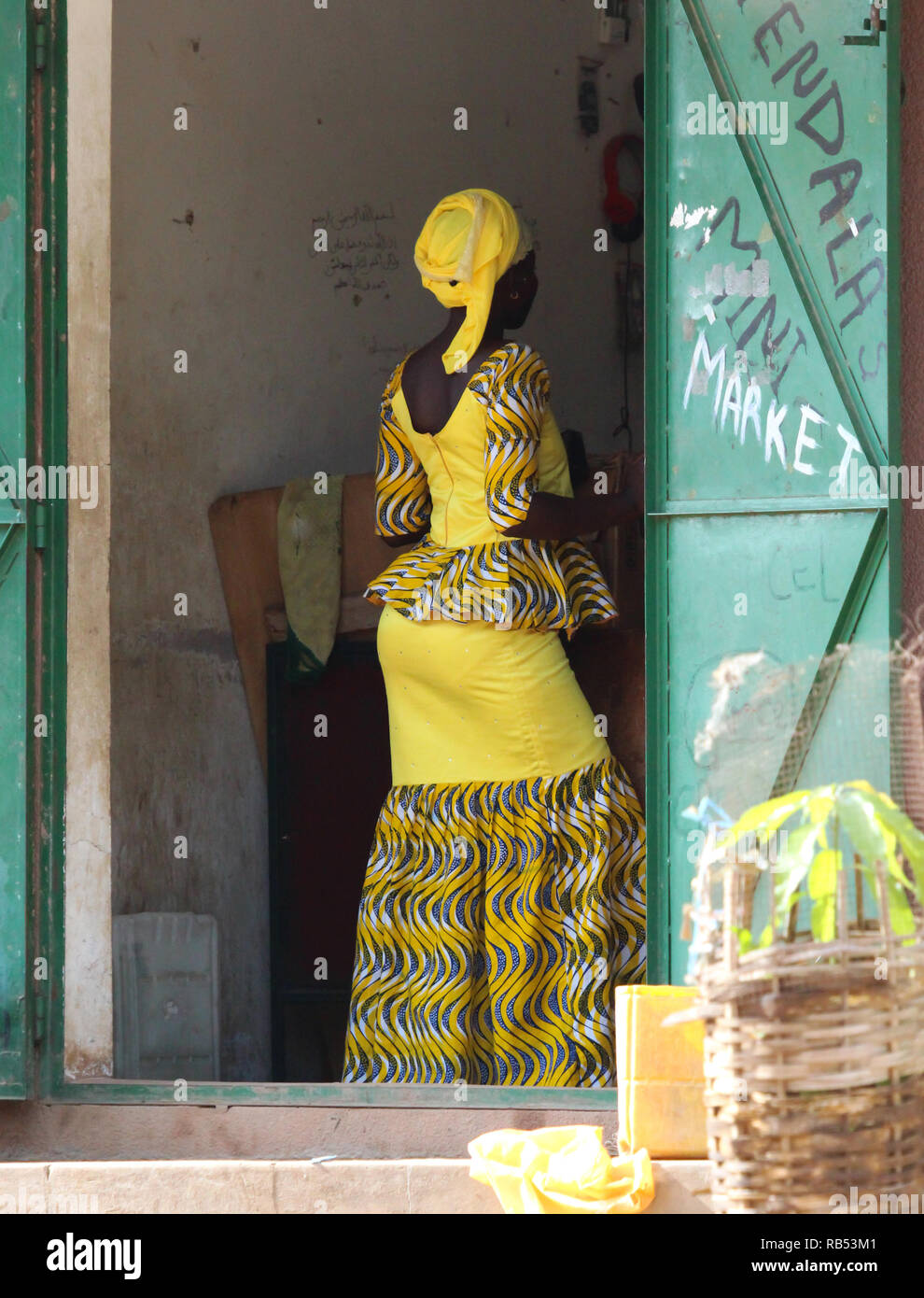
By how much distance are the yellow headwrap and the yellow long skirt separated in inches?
31.6

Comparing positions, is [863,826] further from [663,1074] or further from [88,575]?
[88,575]

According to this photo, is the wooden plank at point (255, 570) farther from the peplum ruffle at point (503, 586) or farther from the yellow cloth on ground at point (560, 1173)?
the yellow cloth on ground at point (560, 1173)

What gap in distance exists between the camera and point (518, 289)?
5895 millimetres

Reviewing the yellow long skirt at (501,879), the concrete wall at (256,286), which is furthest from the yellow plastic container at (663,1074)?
the concrete wall at (256,286)

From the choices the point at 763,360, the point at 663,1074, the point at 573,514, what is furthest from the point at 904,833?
the point at 573,514

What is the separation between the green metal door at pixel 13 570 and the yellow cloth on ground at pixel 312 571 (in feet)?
5.10

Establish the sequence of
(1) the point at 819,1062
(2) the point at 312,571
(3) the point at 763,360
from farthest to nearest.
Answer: (2) the point at 312,571
(3) the point at 763,360
(1) the point at 819,1062

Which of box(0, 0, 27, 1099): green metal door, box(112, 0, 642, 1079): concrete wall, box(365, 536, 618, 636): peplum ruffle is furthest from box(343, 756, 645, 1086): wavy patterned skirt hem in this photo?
box(112, 0, 642, 1079): concrete wall

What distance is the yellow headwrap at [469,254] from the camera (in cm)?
576

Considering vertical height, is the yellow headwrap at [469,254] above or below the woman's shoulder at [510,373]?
above

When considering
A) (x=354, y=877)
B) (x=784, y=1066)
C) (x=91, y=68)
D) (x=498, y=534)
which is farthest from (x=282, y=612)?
(x=784, y=1066)

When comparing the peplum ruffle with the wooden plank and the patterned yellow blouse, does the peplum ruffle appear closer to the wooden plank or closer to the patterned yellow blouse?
the patterned yellow blouse

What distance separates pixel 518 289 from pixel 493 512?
68 cm

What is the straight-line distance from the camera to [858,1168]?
3727mm
